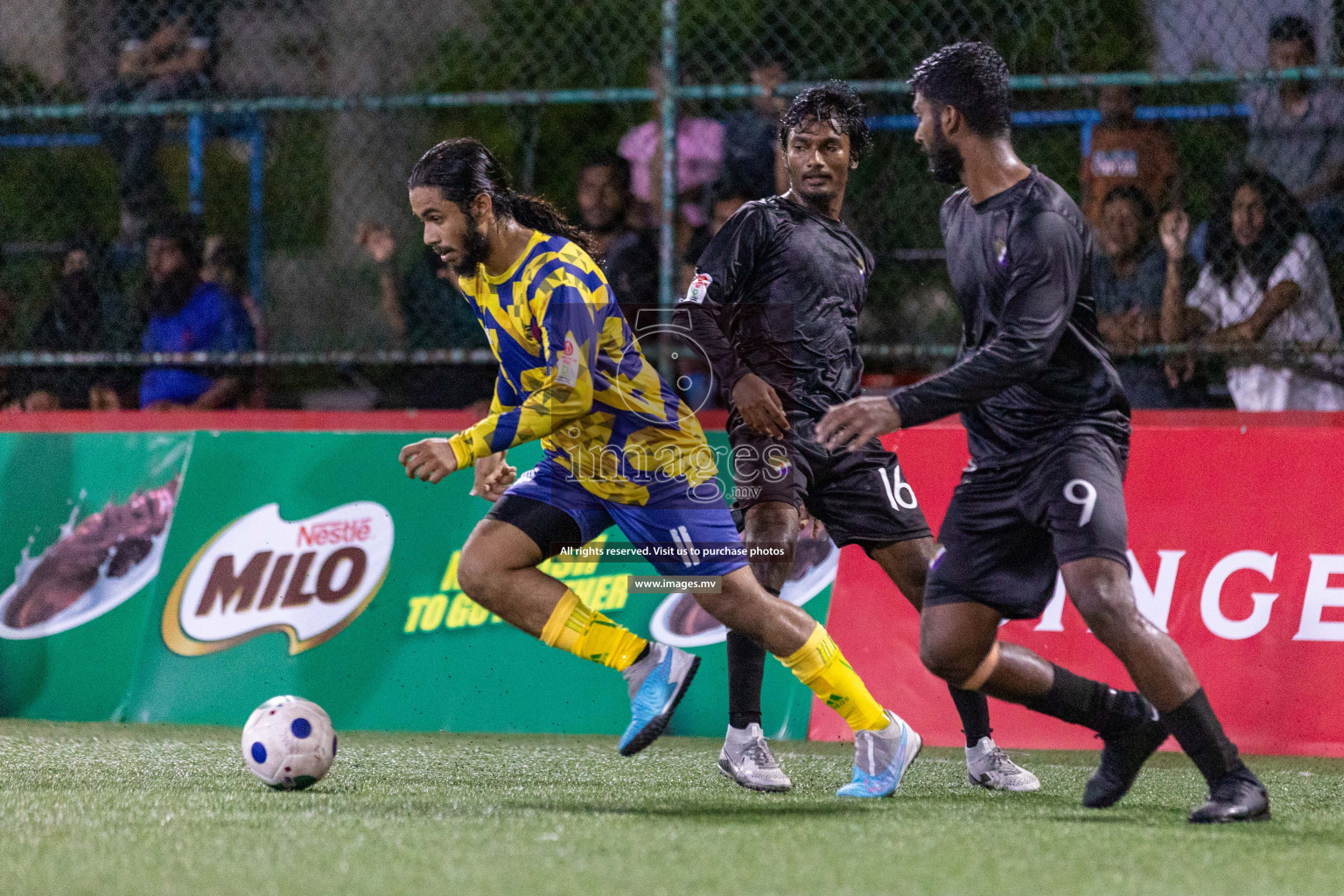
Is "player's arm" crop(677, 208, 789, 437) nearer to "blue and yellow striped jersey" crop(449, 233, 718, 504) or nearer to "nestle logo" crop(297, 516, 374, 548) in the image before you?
"blue and yellow striped jersey" crop(449, 233, 718, 504)

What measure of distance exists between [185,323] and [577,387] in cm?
440

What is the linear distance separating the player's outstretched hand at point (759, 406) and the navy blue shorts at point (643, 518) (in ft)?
1.09

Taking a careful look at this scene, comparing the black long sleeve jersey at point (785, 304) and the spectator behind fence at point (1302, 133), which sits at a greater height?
the spectator behind fence at point (1302, 133)

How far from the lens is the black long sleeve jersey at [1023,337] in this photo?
169 inches

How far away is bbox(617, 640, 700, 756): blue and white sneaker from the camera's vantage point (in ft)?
15.8

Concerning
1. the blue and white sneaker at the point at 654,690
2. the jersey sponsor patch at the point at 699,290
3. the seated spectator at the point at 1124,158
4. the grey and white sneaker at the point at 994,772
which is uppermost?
the seated spectator at the point at 1124,158

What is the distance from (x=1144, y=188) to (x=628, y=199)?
260 cm

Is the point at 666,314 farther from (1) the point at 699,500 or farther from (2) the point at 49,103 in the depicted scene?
(2) the point at 49,103

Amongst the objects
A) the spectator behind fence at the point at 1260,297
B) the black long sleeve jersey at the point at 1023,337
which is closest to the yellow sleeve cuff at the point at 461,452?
the black long sleeve jersey at the point at 1023,337

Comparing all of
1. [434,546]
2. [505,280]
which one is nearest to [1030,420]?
[505,280]

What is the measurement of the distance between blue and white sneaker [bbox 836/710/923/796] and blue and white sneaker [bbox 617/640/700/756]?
23.7 inches

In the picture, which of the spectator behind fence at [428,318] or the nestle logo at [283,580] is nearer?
the nestle logo at [283,580]

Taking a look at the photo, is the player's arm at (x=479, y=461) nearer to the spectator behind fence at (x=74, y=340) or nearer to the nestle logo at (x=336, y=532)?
the nestle logo at (x=336, y=532)

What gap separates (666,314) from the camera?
763 cm
